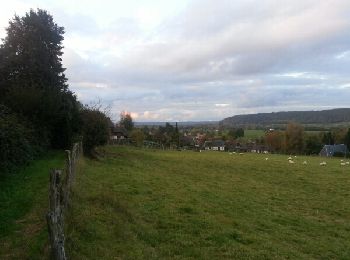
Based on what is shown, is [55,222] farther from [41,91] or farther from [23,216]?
[41,91]

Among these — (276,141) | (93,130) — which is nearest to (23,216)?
(93,130)

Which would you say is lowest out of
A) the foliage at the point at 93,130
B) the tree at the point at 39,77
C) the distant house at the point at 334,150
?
the distant house at the point at 334,150

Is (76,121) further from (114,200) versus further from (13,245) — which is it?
(13,245)

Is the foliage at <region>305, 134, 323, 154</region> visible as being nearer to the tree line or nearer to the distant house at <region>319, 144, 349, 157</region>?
the distant house at <region>319, 144, 349, 157</region>

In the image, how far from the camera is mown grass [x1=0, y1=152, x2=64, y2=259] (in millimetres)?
9738

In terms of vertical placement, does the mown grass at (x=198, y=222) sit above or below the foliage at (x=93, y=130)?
below

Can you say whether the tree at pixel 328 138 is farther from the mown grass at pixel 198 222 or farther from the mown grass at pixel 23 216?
the mown grass at pixel 23 216

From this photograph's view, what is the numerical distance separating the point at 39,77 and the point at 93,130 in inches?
323

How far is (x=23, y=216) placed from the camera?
12.7 m

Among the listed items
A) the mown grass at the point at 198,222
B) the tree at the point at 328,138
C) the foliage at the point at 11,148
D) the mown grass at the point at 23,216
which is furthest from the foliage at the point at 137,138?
the mown grass at the point at 23,216

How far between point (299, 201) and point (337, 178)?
583 inches

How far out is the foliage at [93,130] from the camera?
3847 centimetres

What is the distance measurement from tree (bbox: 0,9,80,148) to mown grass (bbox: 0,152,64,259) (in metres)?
14.3

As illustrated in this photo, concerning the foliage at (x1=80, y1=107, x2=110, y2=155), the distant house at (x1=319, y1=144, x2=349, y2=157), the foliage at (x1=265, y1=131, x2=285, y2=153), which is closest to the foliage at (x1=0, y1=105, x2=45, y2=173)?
the foliage at (x1=80, y1=107, x2=110, y2=155)
